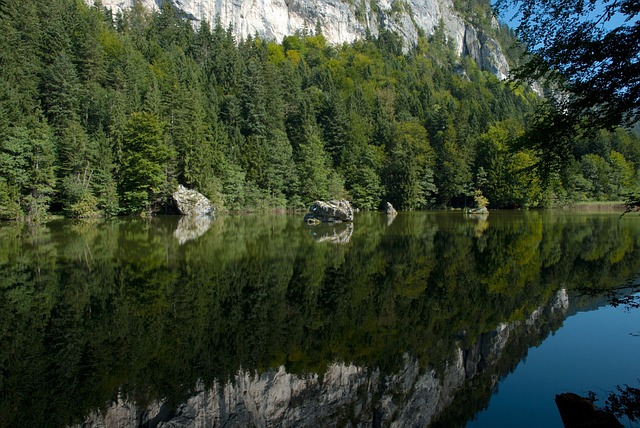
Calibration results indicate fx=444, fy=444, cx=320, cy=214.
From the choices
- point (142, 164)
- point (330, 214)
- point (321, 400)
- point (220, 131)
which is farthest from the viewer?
point (220, 131)

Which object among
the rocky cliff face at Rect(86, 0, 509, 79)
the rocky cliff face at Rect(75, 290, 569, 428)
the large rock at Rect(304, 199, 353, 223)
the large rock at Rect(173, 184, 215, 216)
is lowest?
the rocky cliff face at Rect(75, 290, 569, 428)

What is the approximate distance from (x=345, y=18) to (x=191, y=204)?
100339mm

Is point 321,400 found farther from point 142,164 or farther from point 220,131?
point 220,131

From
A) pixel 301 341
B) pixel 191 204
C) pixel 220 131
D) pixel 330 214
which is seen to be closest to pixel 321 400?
pixel 301 341

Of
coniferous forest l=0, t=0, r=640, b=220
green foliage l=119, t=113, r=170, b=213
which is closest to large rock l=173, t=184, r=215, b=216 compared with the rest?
coniferous forest l=0, t=0, r=640, b=220

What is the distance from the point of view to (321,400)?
21.0 feet

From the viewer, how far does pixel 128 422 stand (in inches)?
210

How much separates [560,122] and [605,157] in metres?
84.6

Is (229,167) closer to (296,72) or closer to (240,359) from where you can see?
(296,72)

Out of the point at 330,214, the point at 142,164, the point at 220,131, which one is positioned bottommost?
the point at 330,214

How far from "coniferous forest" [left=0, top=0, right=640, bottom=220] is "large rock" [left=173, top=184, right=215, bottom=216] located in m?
1.56

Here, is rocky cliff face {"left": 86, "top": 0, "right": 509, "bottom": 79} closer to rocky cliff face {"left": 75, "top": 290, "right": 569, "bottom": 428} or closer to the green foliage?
the green foliage

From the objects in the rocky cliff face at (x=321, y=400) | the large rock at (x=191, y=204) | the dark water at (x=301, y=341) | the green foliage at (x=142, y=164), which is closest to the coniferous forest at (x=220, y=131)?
the green foliage at (x=142, y=164)

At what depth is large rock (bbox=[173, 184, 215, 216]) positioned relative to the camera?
150 feet
